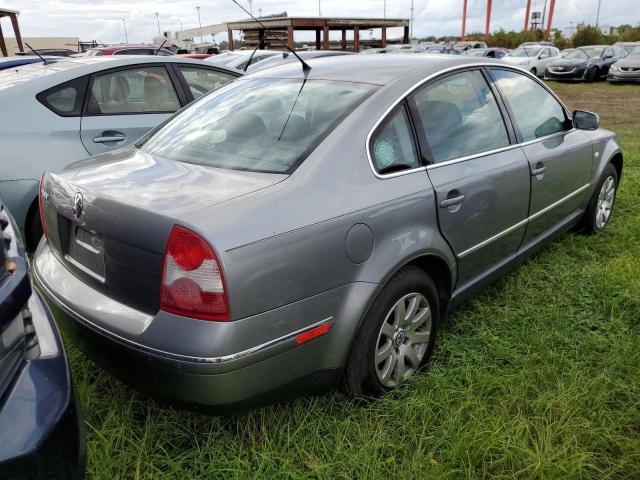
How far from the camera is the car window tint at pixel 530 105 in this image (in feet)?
10.7

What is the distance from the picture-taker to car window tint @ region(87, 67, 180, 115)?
4164mm

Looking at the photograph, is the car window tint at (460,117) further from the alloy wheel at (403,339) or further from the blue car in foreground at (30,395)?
the blue car in foreground at (30,395)

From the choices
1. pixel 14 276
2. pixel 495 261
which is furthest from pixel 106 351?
pixel 495 261

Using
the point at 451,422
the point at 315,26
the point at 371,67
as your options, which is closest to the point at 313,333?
the point at 451,422

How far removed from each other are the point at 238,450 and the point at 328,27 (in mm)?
30203

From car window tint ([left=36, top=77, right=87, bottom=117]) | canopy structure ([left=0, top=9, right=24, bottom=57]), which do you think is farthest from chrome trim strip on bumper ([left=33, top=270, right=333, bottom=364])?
canopy structure ([left=0, top=9, right=24, bottom=57])

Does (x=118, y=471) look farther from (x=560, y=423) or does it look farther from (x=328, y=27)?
(x=328, y=27)

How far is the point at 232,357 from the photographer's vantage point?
5.87 feet

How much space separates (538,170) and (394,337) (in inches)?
59.6

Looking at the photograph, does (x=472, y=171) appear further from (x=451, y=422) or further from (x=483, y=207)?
(x=451, y=422)

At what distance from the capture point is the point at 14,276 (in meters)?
1.53

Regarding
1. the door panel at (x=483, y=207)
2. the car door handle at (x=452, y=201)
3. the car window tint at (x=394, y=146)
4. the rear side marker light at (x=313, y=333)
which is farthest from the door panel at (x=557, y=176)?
the rear side marker light at (x=313, y=333)

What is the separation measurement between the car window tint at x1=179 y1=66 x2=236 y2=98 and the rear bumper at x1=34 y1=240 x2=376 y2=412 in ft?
10.2

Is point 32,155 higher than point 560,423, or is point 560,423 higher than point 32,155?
point 32,155
